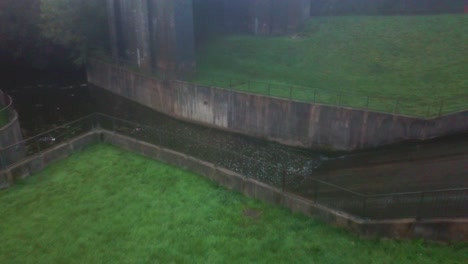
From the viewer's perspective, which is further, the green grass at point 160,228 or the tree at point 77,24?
the tree at point 77,24

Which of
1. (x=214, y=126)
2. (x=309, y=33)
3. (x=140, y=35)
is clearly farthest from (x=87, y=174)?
(x=309, y=33)

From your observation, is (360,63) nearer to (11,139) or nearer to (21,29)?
(11,139)

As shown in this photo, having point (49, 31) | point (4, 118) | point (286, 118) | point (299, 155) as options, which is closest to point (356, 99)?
point (286, 118)

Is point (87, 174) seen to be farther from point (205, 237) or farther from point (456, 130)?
point (456, 130)

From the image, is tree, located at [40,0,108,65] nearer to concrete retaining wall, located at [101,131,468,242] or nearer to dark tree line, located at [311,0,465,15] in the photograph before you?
dark tree line, located at [311,0,465,15]

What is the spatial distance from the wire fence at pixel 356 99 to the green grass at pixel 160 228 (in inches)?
488

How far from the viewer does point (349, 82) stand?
28.3 meters

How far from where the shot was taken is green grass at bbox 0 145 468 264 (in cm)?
1099

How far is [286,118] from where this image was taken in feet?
82.7

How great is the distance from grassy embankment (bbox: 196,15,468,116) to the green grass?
12.9m

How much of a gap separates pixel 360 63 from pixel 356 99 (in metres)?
8.68

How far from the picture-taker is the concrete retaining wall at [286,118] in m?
21.1

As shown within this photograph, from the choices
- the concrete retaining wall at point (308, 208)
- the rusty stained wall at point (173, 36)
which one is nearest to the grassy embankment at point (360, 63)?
the rusty stained wall at point (173, 36)

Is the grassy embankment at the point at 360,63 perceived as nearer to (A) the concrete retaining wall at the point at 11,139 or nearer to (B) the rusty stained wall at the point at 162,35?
(B) the rusty stained wall at the point at 162,35
